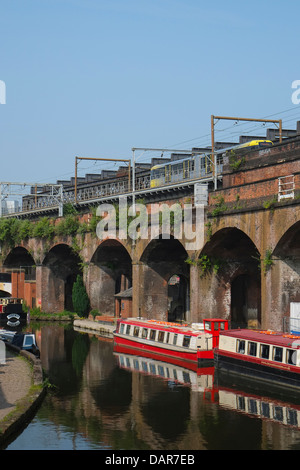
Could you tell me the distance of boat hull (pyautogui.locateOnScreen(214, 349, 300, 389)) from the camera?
86.7ft

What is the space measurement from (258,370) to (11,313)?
29661 mm

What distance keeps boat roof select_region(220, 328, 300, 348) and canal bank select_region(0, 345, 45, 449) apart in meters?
8.81

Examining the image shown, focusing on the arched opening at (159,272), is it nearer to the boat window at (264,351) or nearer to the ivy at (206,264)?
the ivy at (206,264)

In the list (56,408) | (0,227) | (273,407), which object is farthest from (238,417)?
(0,227)

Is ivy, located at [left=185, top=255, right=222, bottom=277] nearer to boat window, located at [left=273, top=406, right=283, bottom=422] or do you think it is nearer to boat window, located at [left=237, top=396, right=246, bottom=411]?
boat window, located at [left=237, top=396, right=246, bottom=411]

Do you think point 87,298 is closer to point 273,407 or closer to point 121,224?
point 121,224

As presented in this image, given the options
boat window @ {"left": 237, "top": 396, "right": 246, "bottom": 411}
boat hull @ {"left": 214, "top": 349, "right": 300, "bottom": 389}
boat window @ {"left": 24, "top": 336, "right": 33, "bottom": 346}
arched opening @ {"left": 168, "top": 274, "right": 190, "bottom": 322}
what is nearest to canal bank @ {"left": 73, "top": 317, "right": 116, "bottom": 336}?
arched opening @ {"left": 168, "top": 274, "right": 190, "bottom": 322}

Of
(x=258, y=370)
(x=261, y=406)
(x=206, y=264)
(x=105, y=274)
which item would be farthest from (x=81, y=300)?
(x=261, y=406)

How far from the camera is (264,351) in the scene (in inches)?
1104

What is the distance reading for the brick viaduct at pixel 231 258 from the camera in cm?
3180

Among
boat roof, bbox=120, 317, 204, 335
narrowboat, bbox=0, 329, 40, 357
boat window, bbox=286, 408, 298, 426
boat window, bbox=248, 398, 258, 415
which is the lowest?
boat window, bbox=286, 408, 298, 426

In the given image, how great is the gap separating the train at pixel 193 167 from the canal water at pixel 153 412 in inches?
675

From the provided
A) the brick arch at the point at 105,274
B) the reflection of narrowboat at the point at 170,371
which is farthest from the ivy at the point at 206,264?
the brick arch at the point at 105,274
